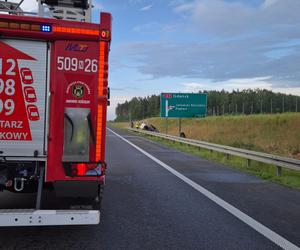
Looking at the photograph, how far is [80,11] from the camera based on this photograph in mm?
7867

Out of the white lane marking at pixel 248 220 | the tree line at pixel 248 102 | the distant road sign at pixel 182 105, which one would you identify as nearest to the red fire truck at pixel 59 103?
the white lane marking at pixel 248 220

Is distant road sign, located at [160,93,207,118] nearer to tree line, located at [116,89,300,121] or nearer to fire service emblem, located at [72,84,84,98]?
fire service emblem, located at [72,84,84,98]

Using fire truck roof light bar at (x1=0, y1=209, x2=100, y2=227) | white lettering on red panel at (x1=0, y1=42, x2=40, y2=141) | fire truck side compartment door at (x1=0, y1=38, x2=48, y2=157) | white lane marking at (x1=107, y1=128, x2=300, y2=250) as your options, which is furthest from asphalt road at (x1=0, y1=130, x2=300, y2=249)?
white lettering on red panel at (x1=0, y1=42, x2=40, y2=141)

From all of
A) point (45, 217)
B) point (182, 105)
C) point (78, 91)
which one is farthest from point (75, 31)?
point (182, 105)

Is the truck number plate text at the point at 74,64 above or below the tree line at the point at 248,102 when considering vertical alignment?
below

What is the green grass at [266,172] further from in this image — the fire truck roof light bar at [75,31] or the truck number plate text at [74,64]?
the fire truck roof light bar at [75,31]

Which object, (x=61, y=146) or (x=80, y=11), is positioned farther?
(x=80, y=11)

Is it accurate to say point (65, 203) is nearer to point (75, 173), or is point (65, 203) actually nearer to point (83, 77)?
point (75, 173)

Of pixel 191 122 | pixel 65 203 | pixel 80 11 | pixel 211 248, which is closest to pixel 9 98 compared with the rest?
pixel 65 203

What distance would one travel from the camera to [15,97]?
20.3 ft

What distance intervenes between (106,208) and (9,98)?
3.22 meters

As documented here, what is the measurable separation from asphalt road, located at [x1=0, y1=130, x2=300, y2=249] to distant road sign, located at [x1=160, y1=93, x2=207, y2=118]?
27354mm

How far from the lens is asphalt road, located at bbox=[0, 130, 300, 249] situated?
6402 millimetres

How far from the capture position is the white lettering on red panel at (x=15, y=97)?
6160 millimetres
